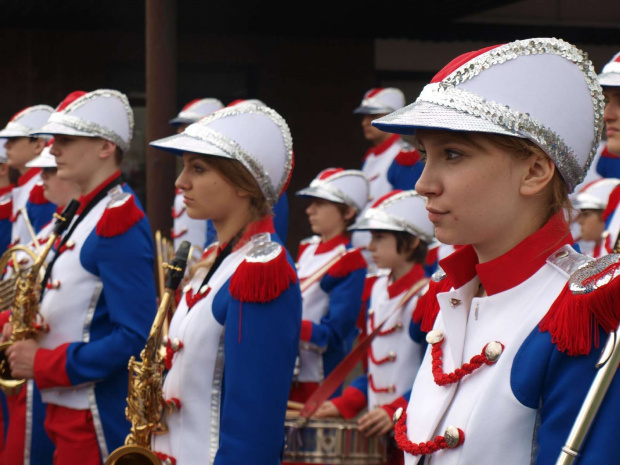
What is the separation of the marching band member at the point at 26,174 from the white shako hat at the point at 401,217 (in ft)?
9.90

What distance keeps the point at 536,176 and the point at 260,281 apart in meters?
1.20

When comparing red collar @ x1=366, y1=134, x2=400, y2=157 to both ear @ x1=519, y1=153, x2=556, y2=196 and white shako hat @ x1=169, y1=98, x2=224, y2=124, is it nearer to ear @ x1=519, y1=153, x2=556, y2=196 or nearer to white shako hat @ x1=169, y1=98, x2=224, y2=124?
white shako hat @ x1=169, y1=98, x2=224, y2=124

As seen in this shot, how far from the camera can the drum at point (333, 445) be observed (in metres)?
4.03

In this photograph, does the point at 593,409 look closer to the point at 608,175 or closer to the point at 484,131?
the point at 484,131

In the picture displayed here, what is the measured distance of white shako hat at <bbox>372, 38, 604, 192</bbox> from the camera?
188 centimetres

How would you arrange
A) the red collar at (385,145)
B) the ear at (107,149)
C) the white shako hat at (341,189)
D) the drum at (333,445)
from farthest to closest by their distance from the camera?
1. the red collar at (385,145)
2. the white shako hat at (341,189)
3. the ear at (107,149)
4. the drum at (333,445)

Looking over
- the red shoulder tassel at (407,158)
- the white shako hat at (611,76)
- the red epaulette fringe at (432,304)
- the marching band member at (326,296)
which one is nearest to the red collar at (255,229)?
the red epaulette fringe at (432,304)

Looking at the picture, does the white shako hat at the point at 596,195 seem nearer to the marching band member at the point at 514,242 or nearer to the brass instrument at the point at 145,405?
the brass instrument at the point at 145,405

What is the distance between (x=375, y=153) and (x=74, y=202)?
204 inches

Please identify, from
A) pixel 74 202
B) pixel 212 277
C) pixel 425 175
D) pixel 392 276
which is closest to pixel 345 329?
pixel 392 276

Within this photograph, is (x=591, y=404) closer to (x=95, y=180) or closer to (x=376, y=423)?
(x=376, y=423)

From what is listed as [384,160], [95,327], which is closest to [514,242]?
[95,327]

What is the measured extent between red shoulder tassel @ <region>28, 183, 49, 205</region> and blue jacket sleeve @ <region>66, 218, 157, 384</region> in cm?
345

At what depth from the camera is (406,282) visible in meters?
5.12
